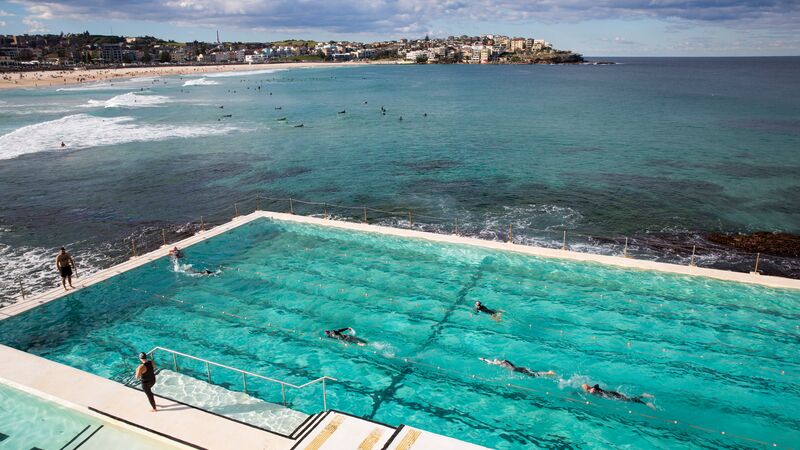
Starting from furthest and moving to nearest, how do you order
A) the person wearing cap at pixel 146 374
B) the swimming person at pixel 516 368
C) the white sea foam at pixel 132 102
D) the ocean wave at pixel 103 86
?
1. the ocean wave at pixel 103 86
2. the white sea foam at pixel 132 102
3. the swimming person at pixel 516 368
4. the person wearing cap at pixel 146 374

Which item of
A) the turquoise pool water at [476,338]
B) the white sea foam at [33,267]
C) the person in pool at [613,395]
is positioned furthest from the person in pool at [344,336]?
the white sea foam at [33,267]

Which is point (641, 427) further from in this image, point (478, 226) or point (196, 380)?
point (478, 226)

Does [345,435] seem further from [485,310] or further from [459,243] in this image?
[459,243]

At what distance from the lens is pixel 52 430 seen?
1093cm

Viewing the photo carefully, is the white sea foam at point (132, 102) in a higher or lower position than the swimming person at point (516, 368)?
higher

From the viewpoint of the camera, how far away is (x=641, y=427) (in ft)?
40.1

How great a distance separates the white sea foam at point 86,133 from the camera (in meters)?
53.8

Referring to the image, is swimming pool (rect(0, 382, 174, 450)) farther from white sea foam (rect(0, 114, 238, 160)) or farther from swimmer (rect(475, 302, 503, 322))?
white sea foam (rect(0, 114, 238, 160))

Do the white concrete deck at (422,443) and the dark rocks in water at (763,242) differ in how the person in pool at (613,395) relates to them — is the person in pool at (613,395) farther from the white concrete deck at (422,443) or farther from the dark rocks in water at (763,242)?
the dark rocks in water at (763,242)

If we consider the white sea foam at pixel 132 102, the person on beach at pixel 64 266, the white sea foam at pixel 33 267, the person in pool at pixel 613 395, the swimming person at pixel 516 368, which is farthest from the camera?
the white sea foam at pixel 132 102

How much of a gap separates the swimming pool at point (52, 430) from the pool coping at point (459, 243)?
6.63 m

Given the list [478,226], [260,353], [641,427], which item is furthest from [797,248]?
[260,353]

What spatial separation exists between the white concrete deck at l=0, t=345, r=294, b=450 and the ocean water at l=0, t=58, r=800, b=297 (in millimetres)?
10696

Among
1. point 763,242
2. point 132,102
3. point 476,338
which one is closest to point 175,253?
point 476,338
